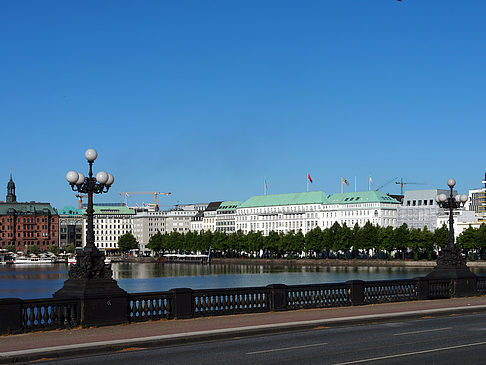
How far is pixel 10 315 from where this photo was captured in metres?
22.5

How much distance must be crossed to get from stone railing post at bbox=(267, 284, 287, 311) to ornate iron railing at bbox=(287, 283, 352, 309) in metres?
0.37

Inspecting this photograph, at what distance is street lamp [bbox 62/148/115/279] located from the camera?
25.2m

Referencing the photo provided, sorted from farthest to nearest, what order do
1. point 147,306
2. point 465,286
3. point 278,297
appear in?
point 465,286 → point 278,297 → point 147,306

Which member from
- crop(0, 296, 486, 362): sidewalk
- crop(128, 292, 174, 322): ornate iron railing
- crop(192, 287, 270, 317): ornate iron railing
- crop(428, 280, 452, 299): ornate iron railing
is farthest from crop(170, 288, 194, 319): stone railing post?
crop(428, 280, 452, 299): ornate iron railing

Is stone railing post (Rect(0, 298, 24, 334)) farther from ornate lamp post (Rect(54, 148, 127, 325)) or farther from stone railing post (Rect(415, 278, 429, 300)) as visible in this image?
stone railing post (Rect(415, 278, 429, 300))

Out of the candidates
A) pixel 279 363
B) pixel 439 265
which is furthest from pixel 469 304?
pixel 279 363

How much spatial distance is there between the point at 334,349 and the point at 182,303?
782 cm

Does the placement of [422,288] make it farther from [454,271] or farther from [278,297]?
[278,297]

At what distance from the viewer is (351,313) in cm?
2944

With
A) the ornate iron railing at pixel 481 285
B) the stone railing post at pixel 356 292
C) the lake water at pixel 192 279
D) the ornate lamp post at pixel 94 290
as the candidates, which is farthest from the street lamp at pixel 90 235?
the lake water at pixel 192 279

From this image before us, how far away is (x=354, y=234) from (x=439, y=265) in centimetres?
14582

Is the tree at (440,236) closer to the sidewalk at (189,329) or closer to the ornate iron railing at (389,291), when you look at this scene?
the ornate iron railing at (389,291)

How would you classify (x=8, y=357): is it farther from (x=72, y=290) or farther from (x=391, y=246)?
(x=391, y=246)

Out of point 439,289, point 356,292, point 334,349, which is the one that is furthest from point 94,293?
point 439,289
